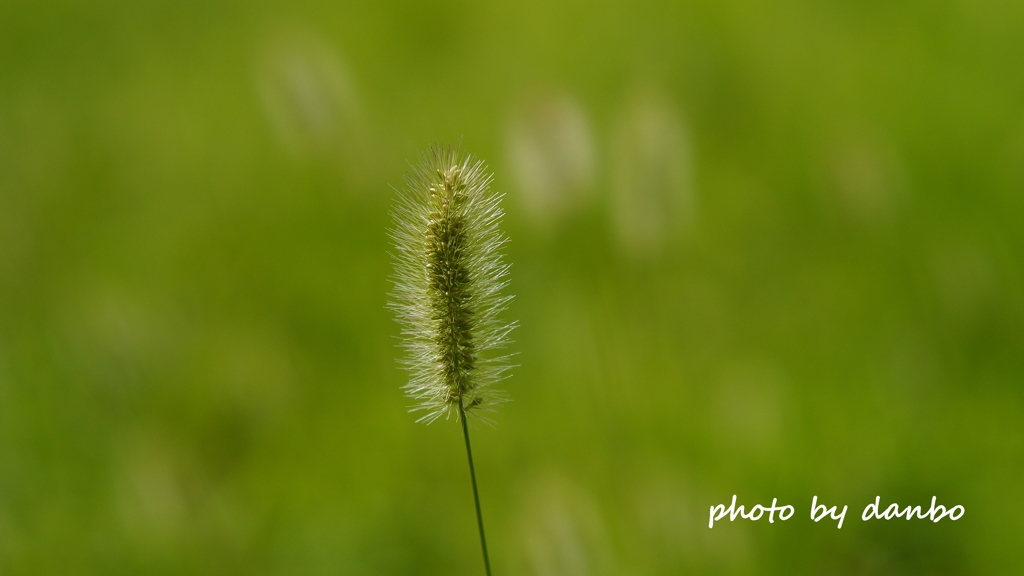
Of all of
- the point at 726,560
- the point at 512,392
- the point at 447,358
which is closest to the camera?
the point at 447,358

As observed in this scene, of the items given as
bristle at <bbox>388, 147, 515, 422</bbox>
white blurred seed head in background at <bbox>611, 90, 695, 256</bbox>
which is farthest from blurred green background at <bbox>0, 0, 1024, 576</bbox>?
bristle at <bbox>388, 147, 515, 422</bbox>

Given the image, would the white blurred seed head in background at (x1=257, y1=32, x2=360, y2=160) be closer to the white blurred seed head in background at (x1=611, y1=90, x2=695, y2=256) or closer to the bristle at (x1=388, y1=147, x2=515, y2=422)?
the white blurred seed head in background at (x1=611, y1=90, x2=695, y2=256)

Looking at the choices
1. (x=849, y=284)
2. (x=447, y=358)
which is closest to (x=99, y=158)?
(x=849, y=284)

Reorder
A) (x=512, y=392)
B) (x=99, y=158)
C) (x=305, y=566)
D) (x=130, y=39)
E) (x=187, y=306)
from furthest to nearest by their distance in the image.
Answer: (x=130, y=39), (x=99, y=158), (x=187, y=306), (x=512, y=392), (x=305, y=566)

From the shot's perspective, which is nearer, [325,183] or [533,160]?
[533,160]

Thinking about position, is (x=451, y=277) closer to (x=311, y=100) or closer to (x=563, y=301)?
(x=311, y=100)

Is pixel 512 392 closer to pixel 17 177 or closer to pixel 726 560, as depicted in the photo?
pixel 726 560
